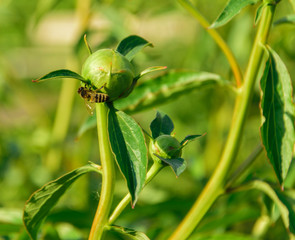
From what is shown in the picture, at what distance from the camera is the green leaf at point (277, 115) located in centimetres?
47

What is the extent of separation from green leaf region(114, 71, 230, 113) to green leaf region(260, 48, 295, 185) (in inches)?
5.0

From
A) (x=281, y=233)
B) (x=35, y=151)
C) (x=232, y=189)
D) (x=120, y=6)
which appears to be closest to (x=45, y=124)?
(x=35, y=151)

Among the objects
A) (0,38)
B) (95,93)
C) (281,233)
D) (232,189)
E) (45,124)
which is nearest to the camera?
(95,93)

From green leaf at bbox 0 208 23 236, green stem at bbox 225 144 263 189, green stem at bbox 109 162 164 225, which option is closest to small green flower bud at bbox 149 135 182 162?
green stem at bbox 109 162 164 225

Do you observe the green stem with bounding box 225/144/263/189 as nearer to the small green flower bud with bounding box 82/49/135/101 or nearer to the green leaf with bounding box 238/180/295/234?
the green leaf with bounding box 238/180/295/234

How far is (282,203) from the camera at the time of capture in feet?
1.69

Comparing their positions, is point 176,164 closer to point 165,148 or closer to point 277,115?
point 165,148

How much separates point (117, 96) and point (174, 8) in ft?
2.84

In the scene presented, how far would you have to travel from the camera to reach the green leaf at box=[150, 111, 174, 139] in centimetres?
47

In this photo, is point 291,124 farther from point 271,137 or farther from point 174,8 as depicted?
point 174,8

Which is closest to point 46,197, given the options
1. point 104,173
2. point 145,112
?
point 104,173

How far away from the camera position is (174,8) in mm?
1220

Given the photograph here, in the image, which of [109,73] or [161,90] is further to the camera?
[161,90]

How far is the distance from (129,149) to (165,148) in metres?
0.04
